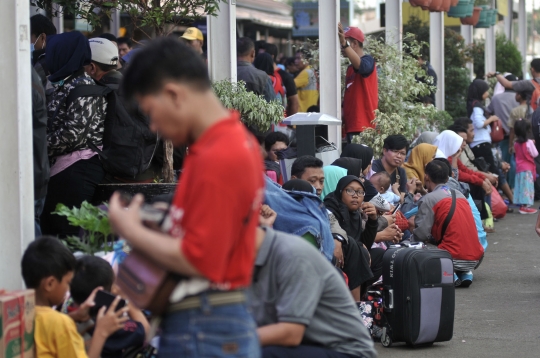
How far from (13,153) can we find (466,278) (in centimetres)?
546

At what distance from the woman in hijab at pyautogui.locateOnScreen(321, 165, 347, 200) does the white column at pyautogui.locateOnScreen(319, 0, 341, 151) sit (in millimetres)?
2697

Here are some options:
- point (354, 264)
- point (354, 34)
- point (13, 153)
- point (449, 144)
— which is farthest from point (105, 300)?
point (449, 144)

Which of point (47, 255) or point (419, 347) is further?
point (419, 347)

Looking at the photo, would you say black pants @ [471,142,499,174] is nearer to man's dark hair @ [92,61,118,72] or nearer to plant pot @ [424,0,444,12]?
plant pot @ [424,0,444,12]

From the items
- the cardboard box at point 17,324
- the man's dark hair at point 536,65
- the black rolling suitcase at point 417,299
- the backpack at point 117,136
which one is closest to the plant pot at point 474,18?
the man's dark hair at point 536,65

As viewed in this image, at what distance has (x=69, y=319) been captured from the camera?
4.39m

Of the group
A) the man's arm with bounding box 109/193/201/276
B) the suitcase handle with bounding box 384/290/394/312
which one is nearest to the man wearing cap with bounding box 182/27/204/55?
the suitcase handle with bounding box 384/290/394/312

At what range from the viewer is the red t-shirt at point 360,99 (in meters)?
11.3

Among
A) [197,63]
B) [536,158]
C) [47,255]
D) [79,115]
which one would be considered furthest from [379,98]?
[197,63]

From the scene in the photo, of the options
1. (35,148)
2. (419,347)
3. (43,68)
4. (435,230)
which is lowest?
(419,347)

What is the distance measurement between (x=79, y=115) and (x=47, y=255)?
199cm

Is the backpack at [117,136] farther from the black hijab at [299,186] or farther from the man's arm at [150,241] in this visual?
the man's arm at [150,241]

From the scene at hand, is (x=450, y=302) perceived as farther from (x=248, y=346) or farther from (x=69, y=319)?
(x=248, y=346)

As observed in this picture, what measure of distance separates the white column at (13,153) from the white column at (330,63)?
232 inches
